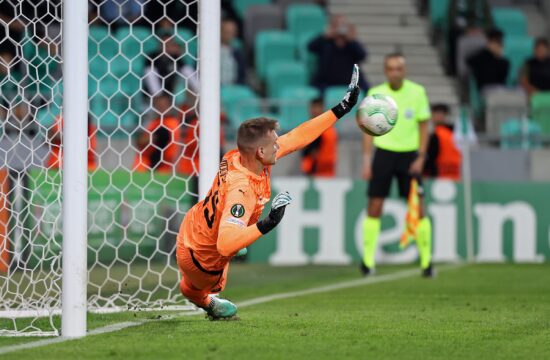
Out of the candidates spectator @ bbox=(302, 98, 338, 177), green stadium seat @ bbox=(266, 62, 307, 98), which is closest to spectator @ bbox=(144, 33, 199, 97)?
spectator @ bbox=(302, 98, 338, 177)

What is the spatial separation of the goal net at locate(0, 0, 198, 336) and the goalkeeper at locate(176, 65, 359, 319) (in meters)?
0.76

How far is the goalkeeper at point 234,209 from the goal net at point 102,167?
2.49 ft

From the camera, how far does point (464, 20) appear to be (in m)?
18.4

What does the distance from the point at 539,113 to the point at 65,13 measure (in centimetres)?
1037

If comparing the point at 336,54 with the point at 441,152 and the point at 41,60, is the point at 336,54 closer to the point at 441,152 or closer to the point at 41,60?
the point at 441,152

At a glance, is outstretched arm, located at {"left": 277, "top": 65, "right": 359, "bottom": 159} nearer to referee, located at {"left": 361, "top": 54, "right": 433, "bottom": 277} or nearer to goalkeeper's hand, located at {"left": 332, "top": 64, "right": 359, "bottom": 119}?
goalkeeper's hand, located at {"left": 332, "top": 64, "right": 359, "bottom": 119}

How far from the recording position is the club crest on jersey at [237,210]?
6.06 m

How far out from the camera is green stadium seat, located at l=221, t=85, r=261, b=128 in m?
14.8

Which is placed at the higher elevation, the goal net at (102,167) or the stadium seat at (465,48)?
the stadium seat at (465,48)

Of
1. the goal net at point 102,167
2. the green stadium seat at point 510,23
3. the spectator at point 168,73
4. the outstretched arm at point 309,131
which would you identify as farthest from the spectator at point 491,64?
the outstretched arm at point 309,131

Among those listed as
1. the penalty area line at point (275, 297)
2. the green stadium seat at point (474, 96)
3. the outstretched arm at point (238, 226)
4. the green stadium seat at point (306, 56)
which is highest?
the green stadium seat at point (306, 56)

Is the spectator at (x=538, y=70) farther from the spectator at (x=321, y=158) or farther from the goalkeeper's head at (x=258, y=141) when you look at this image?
A: the goalkeeper's head at (x=258, y=141)

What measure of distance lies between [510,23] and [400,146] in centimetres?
877

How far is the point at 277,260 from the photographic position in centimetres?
1346
